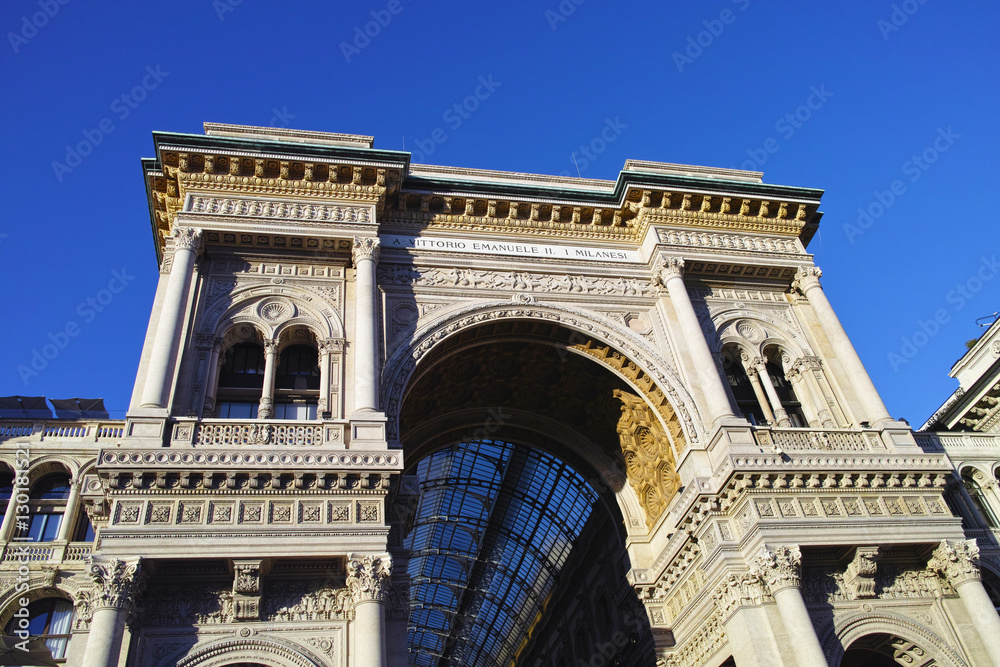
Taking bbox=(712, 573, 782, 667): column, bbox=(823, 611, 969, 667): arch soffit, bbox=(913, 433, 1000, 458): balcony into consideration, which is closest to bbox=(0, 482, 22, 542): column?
bbox=(712, 573, 782, 667): column

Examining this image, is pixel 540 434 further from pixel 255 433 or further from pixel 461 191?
pixel 255 433

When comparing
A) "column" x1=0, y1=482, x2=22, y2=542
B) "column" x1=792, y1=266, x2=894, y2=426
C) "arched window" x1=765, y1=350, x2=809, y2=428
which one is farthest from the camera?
"arched window" x1=765, y1=350, x2=809, y2=428

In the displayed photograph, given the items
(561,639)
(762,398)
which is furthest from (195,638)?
(561,639)

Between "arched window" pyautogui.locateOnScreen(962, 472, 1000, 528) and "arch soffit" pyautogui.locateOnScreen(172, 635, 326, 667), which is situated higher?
"arched window" pyautogui.locateOnScreen(962, 472, 1000, 528)

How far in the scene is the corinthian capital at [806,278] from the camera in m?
24.0

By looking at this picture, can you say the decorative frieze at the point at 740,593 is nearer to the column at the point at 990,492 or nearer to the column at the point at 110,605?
the column at the point at 110,605

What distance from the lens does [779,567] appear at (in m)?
16.9

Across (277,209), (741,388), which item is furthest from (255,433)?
(741,388)

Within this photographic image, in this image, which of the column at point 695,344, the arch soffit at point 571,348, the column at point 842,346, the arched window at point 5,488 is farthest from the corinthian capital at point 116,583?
the column at point 842,346

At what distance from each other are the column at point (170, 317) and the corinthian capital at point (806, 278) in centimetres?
1772

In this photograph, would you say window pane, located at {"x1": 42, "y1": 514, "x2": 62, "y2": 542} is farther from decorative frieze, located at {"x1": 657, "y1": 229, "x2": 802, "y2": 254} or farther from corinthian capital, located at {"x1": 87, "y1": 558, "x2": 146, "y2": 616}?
decorative frieze, located at {"x1": 657, "y1": 229, "x2": 802, "y2": 254}

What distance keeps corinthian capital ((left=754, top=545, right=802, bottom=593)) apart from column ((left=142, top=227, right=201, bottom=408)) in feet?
45.0

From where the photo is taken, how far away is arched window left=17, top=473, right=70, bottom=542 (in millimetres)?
22875

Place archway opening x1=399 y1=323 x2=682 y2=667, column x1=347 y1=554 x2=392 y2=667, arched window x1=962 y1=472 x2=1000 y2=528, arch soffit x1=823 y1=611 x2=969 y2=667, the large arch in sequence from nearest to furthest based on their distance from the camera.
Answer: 1. column x1=347 y1=554 x2=392 y2=667
2. arch soffit x1=823 y1=611 x2=969 y2=667
3. the large arch
4. archway opening x1=399 y1=323 x2=682 y2=667
5. arched window x1=962 y1=472 x2=1000 y2=528
